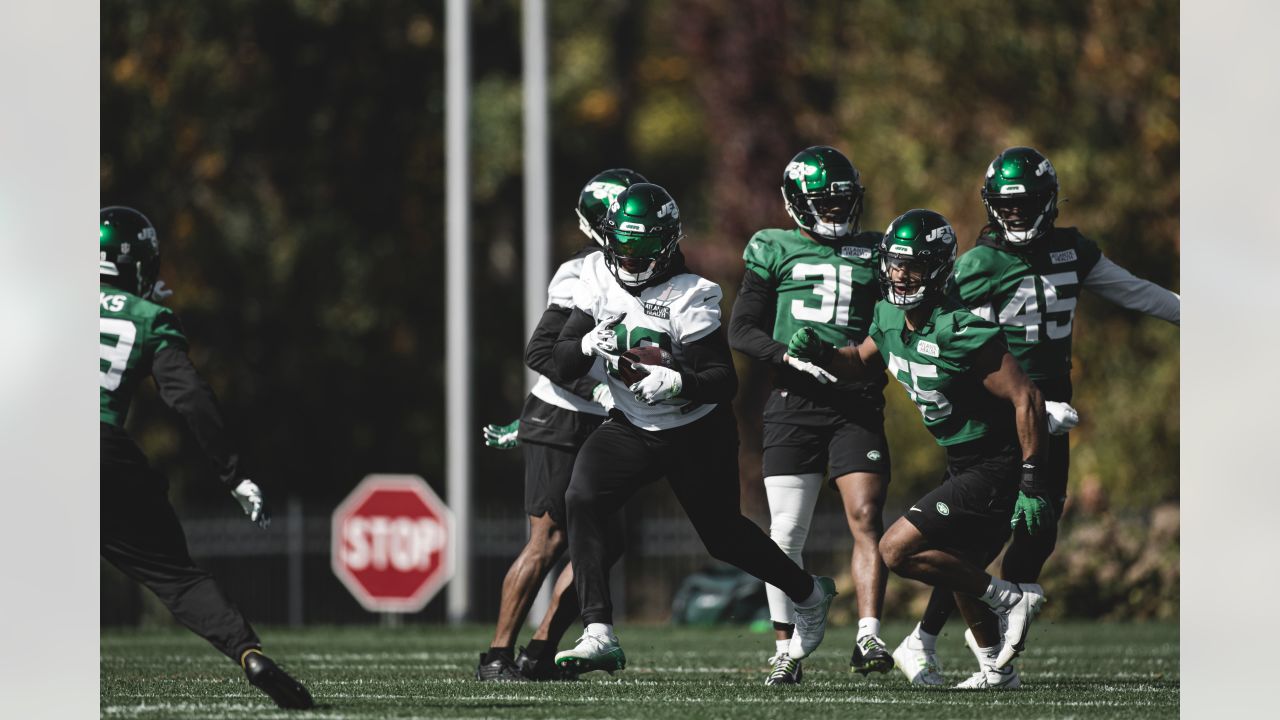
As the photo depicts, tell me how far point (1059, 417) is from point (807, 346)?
1.12 m

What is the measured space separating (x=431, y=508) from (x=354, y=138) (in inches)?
388

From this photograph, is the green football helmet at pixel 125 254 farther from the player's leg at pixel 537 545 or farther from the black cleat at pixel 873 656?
the black cleat at pixel 873 656

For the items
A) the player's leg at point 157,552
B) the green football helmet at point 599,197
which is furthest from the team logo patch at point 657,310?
the player's leg at point 157,552

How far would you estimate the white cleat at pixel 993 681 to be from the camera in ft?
26.8

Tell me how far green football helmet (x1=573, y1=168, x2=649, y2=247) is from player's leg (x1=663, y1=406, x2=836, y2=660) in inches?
41.9

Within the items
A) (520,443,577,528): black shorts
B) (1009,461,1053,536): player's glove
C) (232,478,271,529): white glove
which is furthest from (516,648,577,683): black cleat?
(1009,461,1053,536): player's glove

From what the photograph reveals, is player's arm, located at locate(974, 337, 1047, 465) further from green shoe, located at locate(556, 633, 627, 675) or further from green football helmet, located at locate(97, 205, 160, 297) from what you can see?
green football helmet, located at locate(97, 205, 160, 297)

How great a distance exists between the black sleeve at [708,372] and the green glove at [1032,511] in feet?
3.99

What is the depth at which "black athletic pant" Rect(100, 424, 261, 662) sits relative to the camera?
6855mm

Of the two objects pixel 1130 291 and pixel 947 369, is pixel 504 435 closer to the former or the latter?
pixel 947 369

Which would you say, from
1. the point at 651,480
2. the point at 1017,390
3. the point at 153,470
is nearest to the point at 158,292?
the point at 153,470

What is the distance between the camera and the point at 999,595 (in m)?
7.86
